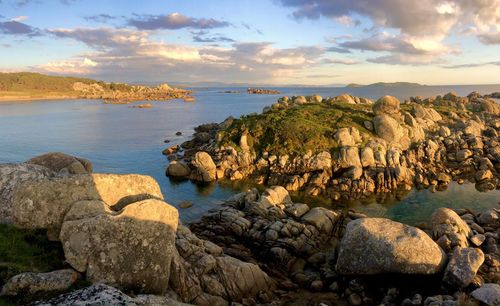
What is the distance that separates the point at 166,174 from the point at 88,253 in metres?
37.5

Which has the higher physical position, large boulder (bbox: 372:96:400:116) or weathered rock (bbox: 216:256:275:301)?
large boulder (bbox: 372:96:400:116)

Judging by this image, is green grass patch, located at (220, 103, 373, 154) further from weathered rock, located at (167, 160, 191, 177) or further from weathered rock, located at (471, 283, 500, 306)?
weathered rock, located at (471, 283, 500, 306)

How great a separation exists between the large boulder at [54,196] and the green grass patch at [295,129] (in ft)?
116

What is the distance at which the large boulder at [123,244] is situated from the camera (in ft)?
56.4

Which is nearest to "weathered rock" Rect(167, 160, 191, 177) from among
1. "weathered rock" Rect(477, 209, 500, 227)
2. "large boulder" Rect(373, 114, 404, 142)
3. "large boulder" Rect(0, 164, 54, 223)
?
"large boulder" Rect(373, 114, 404, 142)

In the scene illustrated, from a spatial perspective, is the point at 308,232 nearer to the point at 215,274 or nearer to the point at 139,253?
the point at 215,274

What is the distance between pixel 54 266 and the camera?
55.7 ft

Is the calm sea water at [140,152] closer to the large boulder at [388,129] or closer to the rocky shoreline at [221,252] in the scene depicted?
the rocky shoreline at [221,252]

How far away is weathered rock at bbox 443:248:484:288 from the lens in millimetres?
22562

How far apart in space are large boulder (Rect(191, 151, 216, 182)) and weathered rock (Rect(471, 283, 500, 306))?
116 ft

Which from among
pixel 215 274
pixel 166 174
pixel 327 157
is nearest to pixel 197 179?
pixel 166 174

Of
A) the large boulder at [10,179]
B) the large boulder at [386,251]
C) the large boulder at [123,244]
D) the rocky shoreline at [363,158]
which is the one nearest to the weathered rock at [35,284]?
the large boulder at [123,244]

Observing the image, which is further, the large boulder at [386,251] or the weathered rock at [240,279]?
the large boulder at [386,251]

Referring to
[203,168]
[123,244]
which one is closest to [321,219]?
[123,244]
